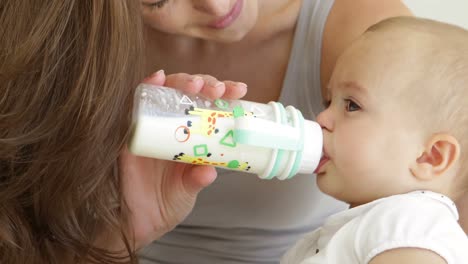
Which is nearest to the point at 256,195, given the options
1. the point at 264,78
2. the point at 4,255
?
the point at 264,78

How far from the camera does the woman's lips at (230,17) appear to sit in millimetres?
921

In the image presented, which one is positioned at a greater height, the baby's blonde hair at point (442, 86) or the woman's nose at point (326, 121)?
the baby's blonde hair at point (442, 86)

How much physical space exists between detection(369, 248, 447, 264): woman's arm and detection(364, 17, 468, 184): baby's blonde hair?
143 millimetres

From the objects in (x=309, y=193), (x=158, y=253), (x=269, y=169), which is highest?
(x=269, y=169)

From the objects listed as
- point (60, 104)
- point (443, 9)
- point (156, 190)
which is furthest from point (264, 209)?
point (443, 9)

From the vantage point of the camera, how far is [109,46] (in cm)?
73

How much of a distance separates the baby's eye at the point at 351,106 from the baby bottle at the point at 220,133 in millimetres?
79

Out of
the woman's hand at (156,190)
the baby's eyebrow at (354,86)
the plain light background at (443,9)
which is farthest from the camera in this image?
the plain light background at (443,9)

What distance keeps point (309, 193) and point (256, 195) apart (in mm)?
94

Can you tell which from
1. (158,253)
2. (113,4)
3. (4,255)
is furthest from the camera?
(158,253)

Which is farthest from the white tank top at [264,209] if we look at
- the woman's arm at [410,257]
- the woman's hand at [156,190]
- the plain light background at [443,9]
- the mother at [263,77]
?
the plain light background at [443,9]

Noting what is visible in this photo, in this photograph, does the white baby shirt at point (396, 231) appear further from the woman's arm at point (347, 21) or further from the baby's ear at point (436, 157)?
the woman's arm at point (347, 21)

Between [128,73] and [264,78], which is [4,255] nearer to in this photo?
[128,73]

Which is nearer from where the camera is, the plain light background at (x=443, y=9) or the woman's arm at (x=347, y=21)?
the woman's arm at (x=347, y=21)
